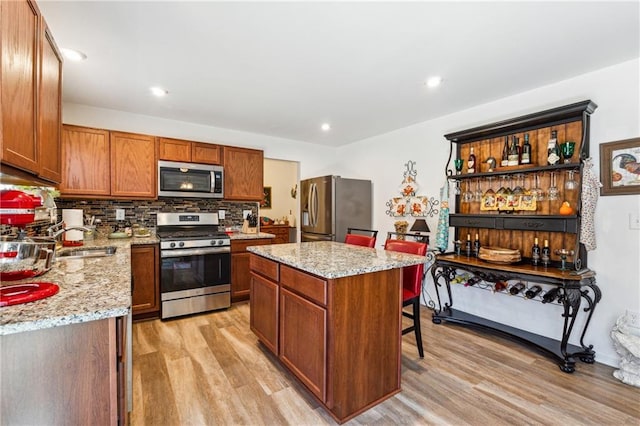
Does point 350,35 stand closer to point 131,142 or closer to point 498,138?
point 498,138

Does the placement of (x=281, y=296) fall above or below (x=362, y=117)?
below

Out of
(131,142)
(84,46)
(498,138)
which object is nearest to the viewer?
(84,46)

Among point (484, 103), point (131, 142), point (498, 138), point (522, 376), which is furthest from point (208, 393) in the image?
point (484, 103)

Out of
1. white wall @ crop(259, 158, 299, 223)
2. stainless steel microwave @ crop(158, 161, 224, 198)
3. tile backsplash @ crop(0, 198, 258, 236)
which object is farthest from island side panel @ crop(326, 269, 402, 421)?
white wall @ crop(259, 158, 299, 223)

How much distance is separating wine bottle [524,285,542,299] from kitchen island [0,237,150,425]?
304cm

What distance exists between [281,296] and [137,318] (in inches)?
82.9

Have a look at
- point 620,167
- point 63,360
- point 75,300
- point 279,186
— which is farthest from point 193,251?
point 620,167

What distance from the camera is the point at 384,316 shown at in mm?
1893

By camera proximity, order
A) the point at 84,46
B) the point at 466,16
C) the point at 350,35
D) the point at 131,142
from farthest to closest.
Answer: the point at 131,142 < the point at 84,46 < the point at 350,35 < the point at 466,16

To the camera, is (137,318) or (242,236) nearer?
(137,318)

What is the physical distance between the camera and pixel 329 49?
2.16m

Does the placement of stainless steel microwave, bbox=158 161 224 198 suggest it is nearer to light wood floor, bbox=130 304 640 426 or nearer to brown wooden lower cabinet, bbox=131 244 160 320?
brown wooden lower cabinet, bbox=131 244 160 320

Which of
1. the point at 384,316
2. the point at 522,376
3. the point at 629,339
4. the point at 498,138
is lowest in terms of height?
the point at 522,376

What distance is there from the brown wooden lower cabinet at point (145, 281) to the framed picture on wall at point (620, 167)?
4392 millimetres
